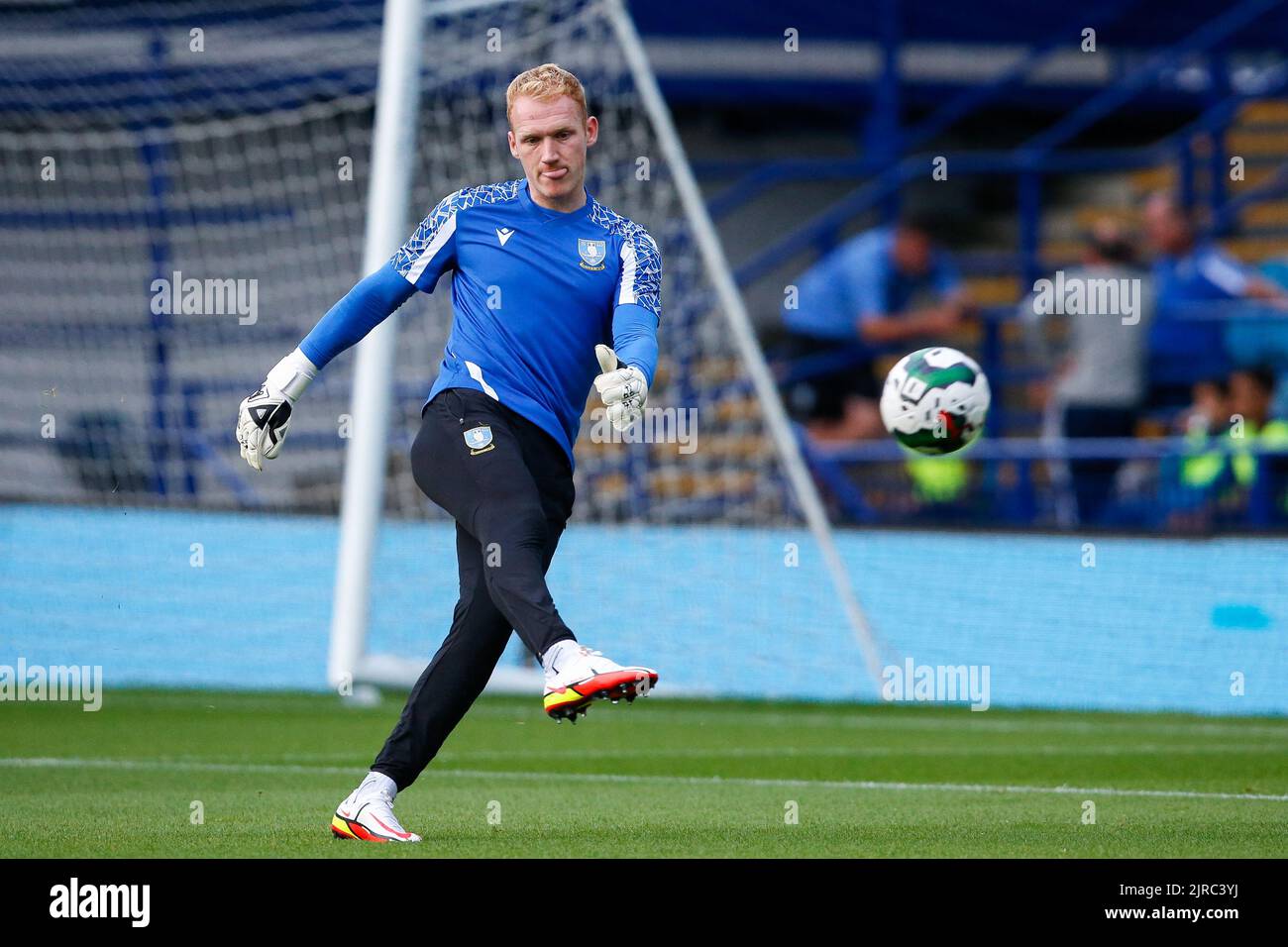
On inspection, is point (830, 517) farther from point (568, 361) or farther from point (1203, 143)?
point (568, 361)

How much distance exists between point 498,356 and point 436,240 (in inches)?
15.6

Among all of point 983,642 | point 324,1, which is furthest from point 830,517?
point 324,1

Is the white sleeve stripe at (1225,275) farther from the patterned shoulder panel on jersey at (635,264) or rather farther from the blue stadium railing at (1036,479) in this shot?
the patterned shoulder panel on jersey at (635,264)

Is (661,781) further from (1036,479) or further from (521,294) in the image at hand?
(1036,479)

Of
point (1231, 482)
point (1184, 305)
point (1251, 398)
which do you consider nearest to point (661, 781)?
point (1231, 482)

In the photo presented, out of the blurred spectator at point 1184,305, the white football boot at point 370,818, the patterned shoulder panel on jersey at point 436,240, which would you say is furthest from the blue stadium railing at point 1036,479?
the white football boot at point 370,818

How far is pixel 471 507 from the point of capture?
18.1 feet

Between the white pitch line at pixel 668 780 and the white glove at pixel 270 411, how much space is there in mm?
2463

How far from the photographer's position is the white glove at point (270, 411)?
18.5 ft

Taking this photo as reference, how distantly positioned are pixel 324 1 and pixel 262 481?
12.5 ft

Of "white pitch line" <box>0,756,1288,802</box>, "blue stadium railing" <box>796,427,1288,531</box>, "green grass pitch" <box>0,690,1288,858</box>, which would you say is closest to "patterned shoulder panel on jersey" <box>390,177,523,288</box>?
"green grass pitch" <box>0,690,1288,858</box>

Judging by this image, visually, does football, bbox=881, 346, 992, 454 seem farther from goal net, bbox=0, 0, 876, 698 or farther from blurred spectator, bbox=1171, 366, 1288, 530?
blurred spectator, bbox=1171, 366, 1288, 530

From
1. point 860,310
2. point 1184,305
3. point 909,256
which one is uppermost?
point 909,256

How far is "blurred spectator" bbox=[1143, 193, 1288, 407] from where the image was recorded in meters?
14.7
